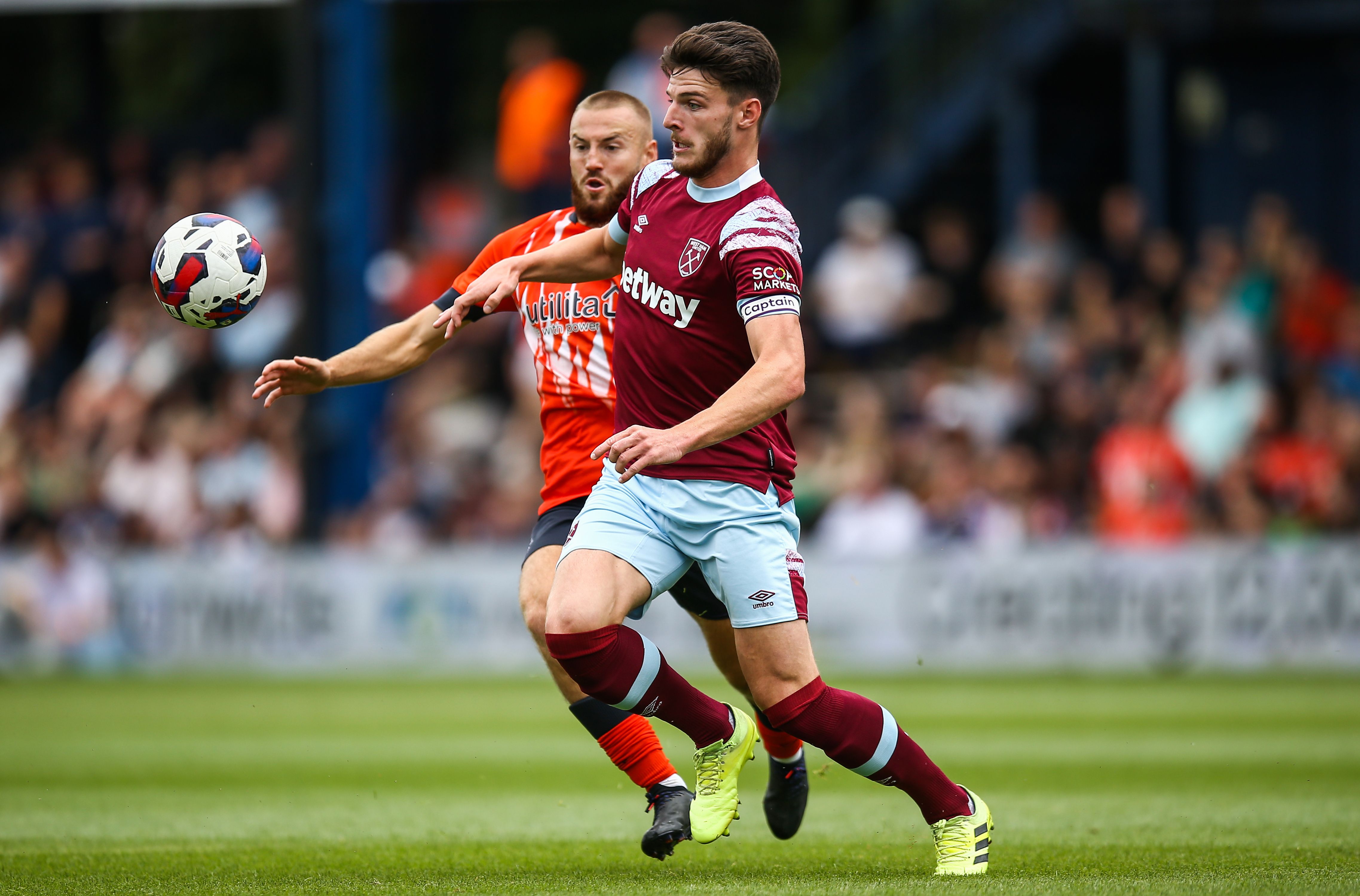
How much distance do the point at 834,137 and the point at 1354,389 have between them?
24.0 ft

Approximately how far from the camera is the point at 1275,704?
12.5 m

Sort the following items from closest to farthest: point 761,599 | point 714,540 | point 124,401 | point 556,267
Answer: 1. point 761,599
2. point 714,540
3. point 556,267
4. point 124,401

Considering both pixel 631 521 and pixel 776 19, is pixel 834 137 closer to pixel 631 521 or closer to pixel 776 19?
pixel 776 19

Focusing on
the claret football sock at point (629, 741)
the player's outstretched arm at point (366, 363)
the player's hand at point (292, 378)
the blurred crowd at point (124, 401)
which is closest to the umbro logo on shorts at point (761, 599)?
the claret football sock at point (629, 741)

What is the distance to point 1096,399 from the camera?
16203 mm

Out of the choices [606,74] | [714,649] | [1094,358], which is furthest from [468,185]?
[714,649]

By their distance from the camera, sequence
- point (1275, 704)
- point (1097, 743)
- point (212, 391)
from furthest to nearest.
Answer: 1. point (212, 391)
2. point (1275, 704)
3. point (1097, 743)

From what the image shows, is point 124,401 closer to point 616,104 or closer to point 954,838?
point 616,104

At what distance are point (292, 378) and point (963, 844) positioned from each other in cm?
279

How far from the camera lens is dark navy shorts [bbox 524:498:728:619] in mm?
6199

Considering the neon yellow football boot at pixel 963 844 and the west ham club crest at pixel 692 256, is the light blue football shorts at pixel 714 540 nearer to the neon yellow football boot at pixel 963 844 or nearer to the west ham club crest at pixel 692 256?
the west ham club crest at pixel 692 256

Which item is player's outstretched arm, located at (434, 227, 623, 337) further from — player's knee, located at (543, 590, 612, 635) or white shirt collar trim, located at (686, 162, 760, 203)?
player's knee, located at (543, 590, 612, 635)

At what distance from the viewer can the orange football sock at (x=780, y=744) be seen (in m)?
6.80

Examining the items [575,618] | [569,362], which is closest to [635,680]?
[575,618]
